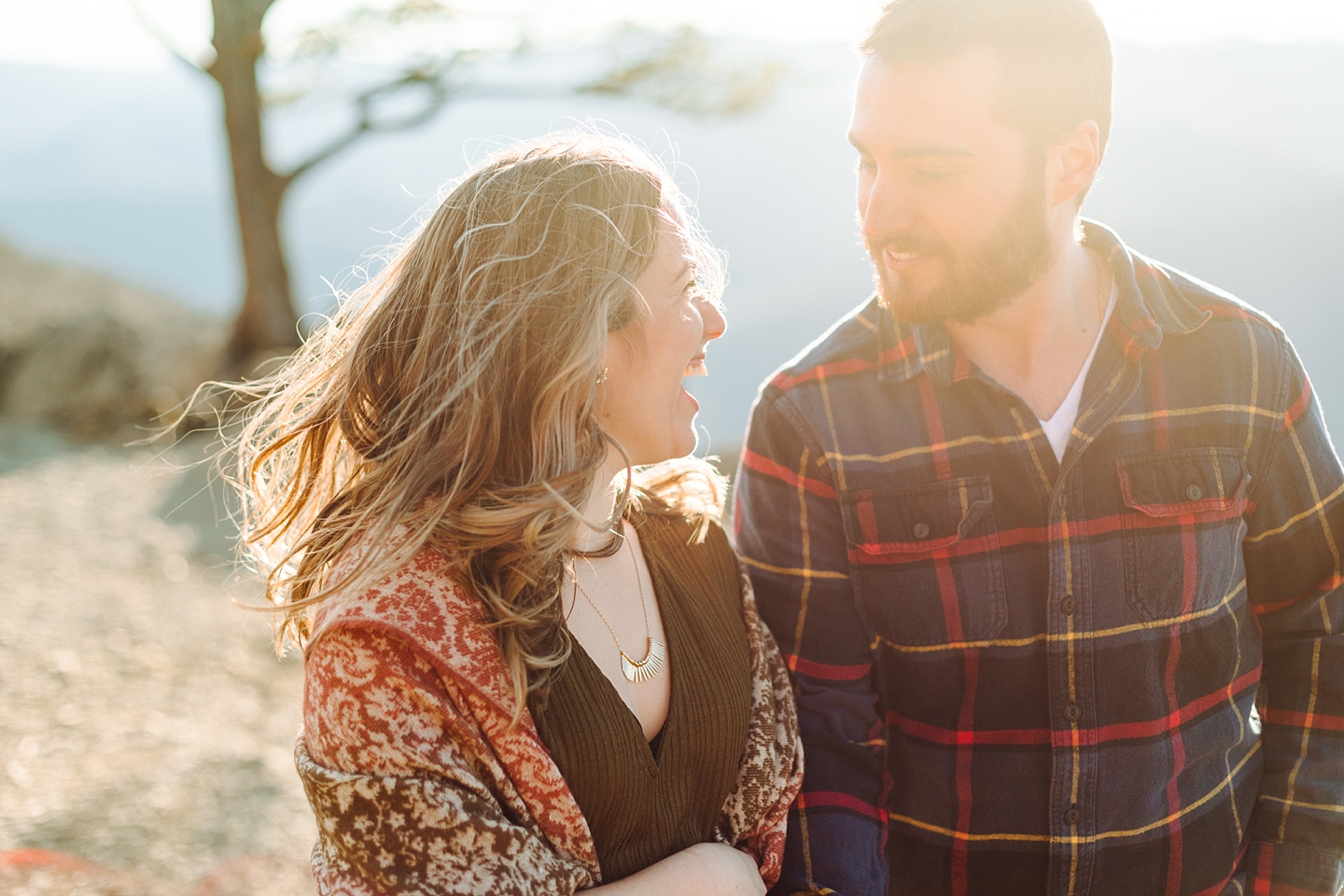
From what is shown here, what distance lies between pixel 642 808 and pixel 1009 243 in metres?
1.04

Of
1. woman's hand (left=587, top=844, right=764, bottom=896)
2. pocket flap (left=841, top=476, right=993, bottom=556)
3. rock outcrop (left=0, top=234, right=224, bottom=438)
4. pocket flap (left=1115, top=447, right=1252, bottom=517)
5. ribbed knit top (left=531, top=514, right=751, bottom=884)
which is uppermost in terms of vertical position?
pocket flap (left=1115, top=447, right=1252, bottom=517)

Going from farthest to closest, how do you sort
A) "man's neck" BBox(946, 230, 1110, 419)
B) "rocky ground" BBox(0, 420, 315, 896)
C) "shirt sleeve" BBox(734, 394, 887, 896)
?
"rocky ground" BBox(0, 420, 315, 896) < "man's neck" BBox(946, 230, 1110, 419) < "shirt sleeve" BBox(734, 394, 887, 896)

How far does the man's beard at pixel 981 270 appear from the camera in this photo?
158 centimetres

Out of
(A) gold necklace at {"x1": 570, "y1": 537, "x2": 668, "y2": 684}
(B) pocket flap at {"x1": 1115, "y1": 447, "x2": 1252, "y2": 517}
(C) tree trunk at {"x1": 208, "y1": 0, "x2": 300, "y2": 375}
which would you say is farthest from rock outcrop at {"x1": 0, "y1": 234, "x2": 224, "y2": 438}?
(B) pocket flap at {"x1": 1115, "y1": 447, "x2": 1252, "y2": 517}

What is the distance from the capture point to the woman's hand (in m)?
1.20

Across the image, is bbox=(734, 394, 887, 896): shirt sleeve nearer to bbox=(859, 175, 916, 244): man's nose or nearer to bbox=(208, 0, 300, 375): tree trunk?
bbox=(859, 175, 916, 244): man's nose

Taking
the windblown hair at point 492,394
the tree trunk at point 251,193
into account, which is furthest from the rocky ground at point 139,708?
the tree trunk at point 251,193

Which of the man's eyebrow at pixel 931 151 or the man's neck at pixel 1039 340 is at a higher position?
the man's eyebrow at pixel 931 151

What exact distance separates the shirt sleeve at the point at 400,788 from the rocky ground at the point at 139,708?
1164mm

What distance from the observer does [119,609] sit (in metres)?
3.82

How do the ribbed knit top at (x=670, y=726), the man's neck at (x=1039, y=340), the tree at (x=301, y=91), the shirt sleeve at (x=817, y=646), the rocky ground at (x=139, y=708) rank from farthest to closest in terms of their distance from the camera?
1. the tree at (x=301, y=91)
2. the rocky ground at (x=139, y=708)
3. the man's neck at (x=1039, y=340)
4. the shirt sleeve at (x=817, y=646)
5. the ribbed knit top at (x=670, y=726)

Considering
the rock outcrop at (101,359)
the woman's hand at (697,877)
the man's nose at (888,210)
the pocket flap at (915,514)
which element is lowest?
the rock outcrop at (101,359)

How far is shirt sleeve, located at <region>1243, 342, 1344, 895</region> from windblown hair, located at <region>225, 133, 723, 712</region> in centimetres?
107

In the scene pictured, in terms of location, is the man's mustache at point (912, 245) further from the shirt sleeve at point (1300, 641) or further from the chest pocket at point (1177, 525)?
the shirt sleeve at point (1300, 641)
